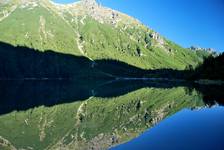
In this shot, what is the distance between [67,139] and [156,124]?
12589 mm

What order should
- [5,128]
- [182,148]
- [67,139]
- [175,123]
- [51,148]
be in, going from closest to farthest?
[182,148], [51,148], [67,139], [5,128], [175,123]

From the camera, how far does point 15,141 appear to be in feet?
107

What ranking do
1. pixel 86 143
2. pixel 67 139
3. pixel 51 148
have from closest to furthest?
pixel 51 148 < pixel 86 143 < pixel 67 139

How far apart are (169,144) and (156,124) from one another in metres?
14.4

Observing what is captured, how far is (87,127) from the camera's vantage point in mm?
42750

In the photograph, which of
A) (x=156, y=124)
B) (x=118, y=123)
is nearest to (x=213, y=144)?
(x=156, y=124)

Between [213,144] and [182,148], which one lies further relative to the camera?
[213,144]

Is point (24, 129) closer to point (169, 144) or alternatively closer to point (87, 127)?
point (87, 127)

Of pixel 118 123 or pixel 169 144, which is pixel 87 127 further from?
pixel 169 144

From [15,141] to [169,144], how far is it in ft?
40.6

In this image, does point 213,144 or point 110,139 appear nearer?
point 213,144

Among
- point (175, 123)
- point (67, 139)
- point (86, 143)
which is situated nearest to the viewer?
point (86, 143)

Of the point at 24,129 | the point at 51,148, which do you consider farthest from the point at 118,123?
the point at 51,148

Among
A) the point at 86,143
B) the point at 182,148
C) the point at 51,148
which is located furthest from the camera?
the point at 86,143
